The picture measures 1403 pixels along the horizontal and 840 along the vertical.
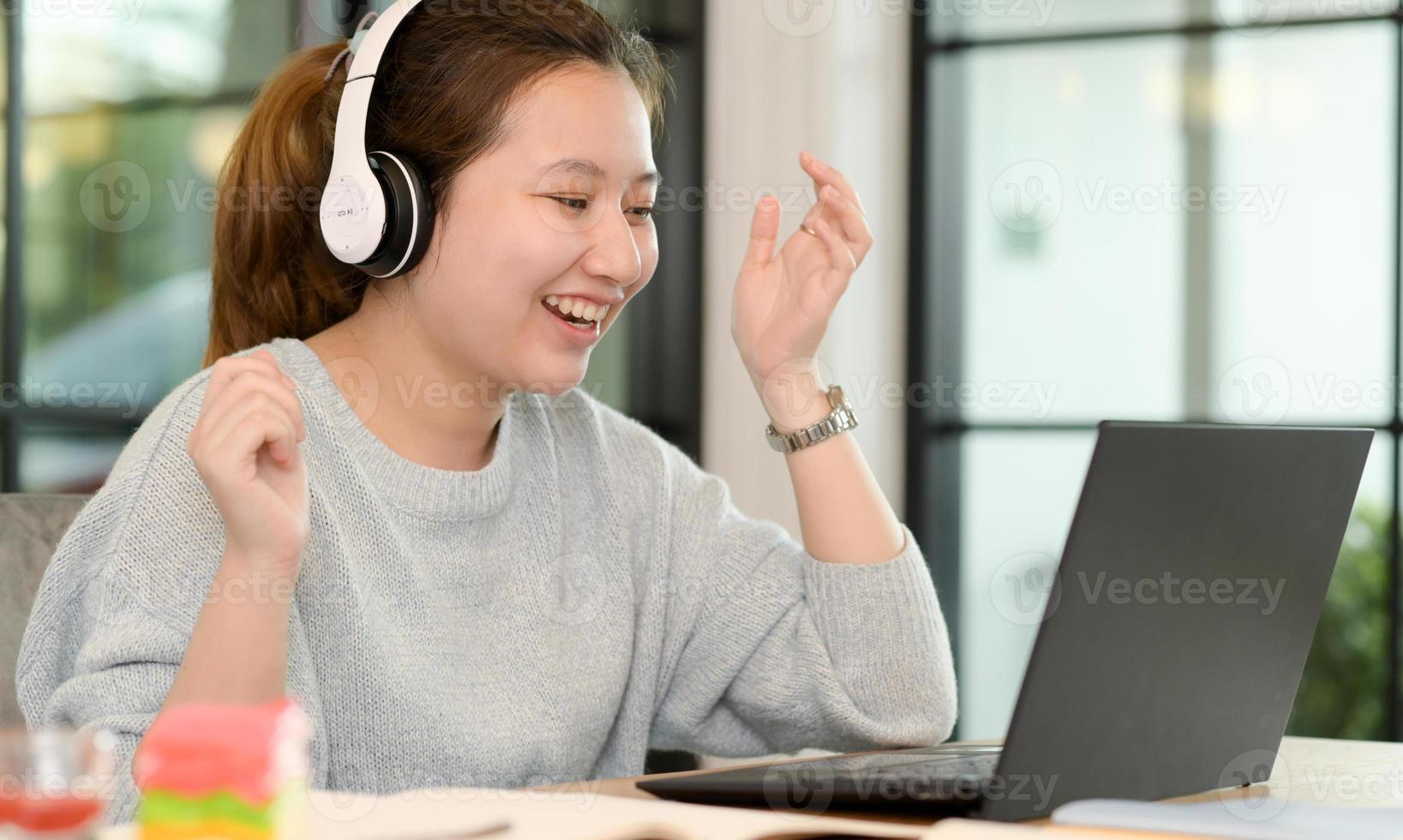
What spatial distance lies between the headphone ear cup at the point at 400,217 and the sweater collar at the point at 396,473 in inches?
4.0

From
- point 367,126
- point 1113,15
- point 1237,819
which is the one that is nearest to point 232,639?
point 367,126

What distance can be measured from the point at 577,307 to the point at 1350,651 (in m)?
2.28

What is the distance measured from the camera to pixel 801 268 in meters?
1.45

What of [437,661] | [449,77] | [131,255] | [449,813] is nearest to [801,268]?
[449,77]

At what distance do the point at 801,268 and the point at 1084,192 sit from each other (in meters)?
1.83

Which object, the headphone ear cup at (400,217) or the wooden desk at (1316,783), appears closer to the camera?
the wooden desk at (1316,783)

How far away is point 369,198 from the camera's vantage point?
1.25 meters

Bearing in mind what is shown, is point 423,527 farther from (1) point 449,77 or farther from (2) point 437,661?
(1) point 449,77

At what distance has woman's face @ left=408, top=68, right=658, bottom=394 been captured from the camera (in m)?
1.28

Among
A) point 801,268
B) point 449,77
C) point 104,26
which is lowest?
point 801,268

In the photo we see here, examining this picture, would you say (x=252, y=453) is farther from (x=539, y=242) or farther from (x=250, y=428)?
(x=539, y=242)

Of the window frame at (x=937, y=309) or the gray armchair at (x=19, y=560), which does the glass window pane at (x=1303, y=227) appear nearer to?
the window frame at (x=937, y=309)

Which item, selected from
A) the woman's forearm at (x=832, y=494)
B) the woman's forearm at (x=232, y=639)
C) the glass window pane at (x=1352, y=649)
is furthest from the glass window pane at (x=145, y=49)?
the glass window pane at (x=1352, y=649)

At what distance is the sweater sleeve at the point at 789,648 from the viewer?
4.48 feet
